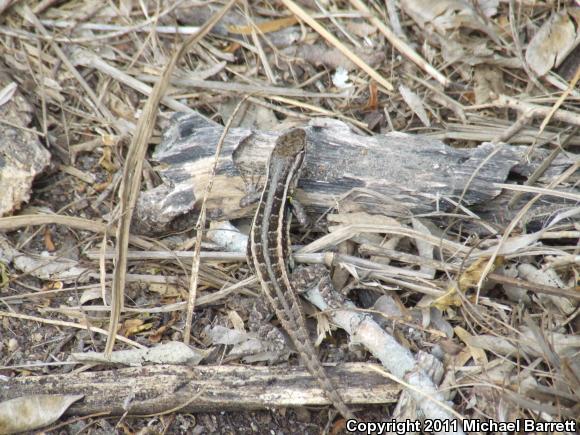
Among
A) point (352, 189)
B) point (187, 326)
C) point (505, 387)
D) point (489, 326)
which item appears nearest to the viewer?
point (505, 387)

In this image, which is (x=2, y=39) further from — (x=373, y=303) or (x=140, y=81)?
(x=373, y=303)

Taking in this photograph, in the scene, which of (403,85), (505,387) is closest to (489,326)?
(505,387)

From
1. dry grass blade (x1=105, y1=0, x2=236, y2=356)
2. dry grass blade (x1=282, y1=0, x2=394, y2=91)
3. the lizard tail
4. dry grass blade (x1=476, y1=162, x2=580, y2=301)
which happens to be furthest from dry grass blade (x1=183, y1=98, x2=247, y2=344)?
dry grass blade (x1=476, y1=162, x2=580, y2=301)

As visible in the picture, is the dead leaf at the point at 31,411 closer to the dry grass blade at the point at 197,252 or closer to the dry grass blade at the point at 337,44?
the dry grass blade at the point at 197,252

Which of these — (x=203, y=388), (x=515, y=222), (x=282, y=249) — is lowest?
(x=203, y=388)

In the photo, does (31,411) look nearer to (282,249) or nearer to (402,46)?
(282,249)

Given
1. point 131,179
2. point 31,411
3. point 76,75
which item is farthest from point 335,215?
point 76,75
